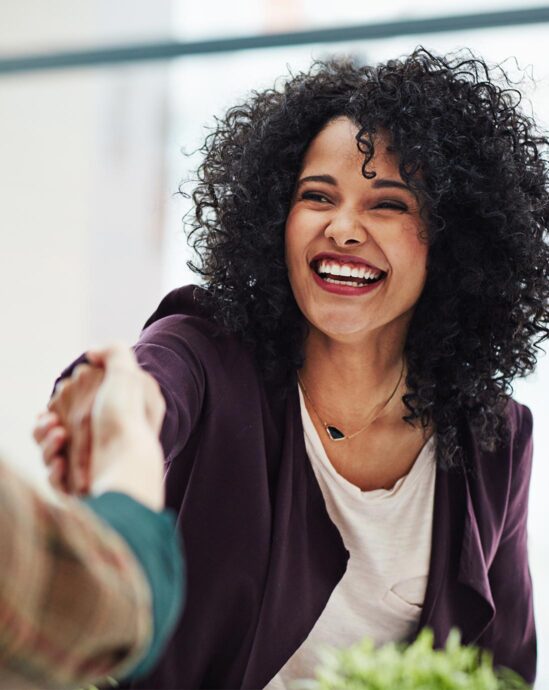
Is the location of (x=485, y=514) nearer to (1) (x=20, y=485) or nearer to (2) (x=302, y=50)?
(1) (x=20, y=485)

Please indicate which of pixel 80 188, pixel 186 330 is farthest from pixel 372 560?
pixel 80 188

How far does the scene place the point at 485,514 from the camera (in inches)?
70.8

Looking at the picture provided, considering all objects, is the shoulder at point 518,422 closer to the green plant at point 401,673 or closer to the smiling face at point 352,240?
the smiling face at point 352,240

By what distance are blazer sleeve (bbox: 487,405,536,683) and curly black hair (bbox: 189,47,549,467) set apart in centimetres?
7

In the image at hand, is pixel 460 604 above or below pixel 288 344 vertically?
below

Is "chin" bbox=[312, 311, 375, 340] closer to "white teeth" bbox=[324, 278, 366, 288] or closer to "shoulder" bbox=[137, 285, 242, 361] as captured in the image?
"white teeth" bbox=[324, 278, 366, 288]

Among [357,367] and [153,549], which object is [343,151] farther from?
[153,549]

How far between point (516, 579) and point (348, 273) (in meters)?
0.70

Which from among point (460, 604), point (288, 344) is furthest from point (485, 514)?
point (288, 344)

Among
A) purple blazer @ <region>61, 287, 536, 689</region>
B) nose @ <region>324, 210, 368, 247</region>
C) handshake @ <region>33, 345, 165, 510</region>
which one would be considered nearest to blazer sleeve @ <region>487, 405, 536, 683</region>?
purple blazer @ <region>61, 287, 536, 689</region>

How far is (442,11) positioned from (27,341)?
2.76m

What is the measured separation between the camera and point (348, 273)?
1655mm

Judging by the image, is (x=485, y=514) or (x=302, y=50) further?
(x=302, y=50)

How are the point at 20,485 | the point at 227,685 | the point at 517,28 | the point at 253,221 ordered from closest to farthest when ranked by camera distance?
the point at 20,485 < the point at 227,685 < the point at 253,221 < the point at 517,28
